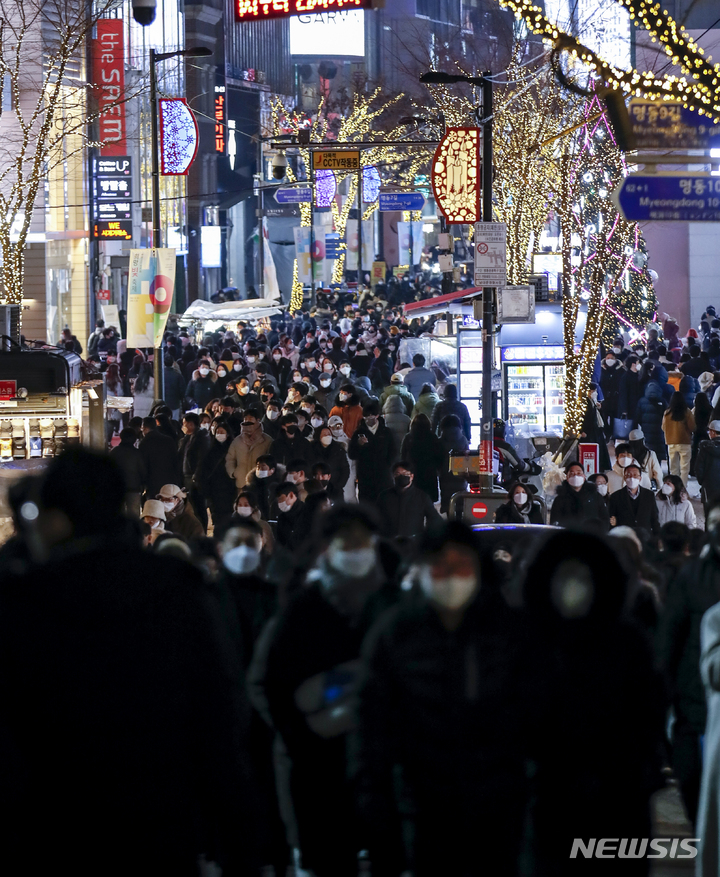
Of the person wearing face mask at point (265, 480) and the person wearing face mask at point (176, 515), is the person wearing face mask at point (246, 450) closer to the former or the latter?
the person wearing face mask at point (265, 480)

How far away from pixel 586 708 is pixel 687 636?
4.25ft

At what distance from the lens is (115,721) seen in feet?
10.3

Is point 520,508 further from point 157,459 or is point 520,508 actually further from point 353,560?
point 353,560

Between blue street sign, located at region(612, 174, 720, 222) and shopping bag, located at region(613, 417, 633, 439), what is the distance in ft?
38.6

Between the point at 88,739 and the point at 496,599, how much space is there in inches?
60.2

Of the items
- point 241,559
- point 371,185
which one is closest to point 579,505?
point 241,559

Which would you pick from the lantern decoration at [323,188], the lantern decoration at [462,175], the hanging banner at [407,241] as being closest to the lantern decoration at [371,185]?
the lantern decoration at [323,188]

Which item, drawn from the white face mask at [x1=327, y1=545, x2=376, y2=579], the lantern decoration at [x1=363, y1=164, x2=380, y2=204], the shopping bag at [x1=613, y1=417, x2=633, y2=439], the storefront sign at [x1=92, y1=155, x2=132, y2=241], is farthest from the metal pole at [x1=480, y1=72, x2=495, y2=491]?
the lantern decoration at [x1=363, y1=164, x2=380, y2=204]

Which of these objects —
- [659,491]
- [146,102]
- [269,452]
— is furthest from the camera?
[146,102]

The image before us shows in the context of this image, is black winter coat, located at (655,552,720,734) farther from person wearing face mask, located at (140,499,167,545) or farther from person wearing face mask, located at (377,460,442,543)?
person wearing face mask, located at (377,460,442,543)

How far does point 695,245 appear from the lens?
45.0 meters

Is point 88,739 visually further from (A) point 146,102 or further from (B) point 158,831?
(A) point 146,102

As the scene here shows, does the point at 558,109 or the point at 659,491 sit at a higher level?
the point at 558,109

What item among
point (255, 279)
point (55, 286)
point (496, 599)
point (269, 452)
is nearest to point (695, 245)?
point (55, 286)
